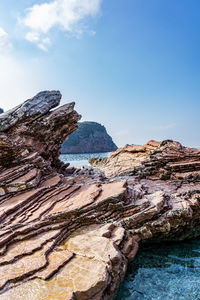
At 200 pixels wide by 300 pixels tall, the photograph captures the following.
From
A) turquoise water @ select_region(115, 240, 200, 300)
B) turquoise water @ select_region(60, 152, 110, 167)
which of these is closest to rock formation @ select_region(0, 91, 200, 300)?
turquoise water @ select_region(115, 240, 200, 300)

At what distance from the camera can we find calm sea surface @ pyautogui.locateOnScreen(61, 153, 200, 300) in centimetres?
776

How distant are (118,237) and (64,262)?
2950mm

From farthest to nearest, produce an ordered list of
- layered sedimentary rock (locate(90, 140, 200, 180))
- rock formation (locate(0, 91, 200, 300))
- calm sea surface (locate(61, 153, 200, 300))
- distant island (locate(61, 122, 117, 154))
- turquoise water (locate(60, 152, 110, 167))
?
1. distant island (locate(61, 122, 117, 154))
2. turquoise water (locate(60, 152, 110, 167))
3. layered sedimentary rock (locate(90, 140, 200, 180))
4. calm sea surface (locate(61, 153, 200, 300))
5. rock formation (locate(0, 91, 200, 300))

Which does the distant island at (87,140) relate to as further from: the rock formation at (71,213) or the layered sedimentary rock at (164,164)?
the rock formation at (71,213)

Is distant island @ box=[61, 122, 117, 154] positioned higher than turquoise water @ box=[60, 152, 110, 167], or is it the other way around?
distant island @ box=[61, 122, 117, 154]

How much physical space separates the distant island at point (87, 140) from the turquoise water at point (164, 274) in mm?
130177

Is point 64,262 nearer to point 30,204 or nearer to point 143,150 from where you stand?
point 30,204

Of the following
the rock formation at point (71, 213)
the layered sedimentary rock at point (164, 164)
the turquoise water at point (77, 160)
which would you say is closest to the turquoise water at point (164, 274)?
the rock formation at point (71, 213)

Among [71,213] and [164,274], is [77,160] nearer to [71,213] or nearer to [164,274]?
[71,213]

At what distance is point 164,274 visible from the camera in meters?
8.92

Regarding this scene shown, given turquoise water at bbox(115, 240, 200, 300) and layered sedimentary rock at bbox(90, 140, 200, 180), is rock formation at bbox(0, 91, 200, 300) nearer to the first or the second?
layered sedimentary rock at bbox(90, 140, 200, 180)

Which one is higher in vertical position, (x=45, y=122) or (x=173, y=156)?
(x=45, y=122)

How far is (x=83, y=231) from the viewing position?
9750mm

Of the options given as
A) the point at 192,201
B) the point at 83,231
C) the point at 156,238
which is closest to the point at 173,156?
the point at 192,201
